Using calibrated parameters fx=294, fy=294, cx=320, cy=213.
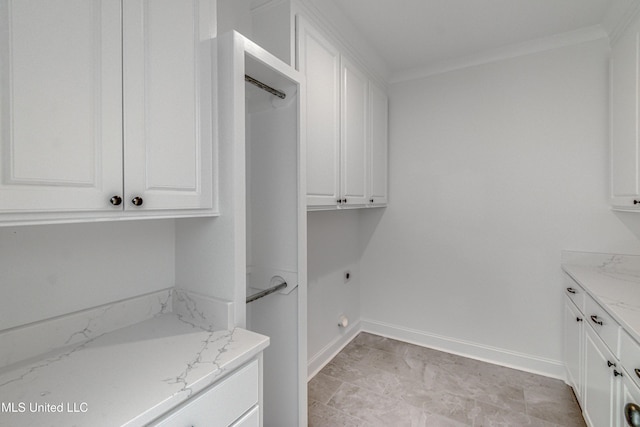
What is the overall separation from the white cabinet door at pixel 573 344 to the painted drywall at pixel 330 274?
5.50ft

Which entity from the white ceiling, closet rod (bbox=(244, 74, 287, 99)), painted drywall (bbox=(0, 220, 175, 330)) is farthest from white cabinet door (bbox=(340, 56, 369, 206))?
painted drywall (bbox=(0, 220, 175, 330))

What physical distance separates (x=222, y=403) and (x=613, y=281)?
2262mm

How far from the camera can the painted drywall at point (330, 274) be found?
7.63 feet

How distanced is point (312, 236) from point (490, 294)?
1618mm

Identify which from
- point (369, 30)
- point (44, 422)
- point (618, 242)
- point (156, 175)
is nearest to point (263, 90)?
point (156, 175)

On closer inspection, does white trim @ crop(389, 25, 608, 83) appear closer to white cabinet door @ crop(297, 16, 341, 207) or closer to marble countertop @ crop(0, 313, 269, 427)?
white cabinet door @ crop(297, 16, 341, 207)

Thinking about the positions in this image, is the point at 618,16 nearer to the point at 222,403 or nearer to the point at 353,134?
the point at 353,134

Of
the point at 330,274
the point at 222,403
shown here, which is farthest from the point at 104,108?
the point at 330,274

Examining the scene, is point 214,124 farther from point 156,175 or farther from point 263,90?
point 263,90

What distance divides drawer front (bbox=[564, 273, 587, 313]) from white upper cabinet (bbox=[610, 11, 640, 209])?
1.86 feet

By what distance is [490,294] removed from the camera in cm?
252

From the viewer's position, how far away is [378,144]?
2.63m

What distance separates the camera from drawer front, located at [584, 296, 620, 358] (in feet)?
4.23

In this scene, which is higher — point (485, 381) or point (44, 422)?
point (44, 422)
